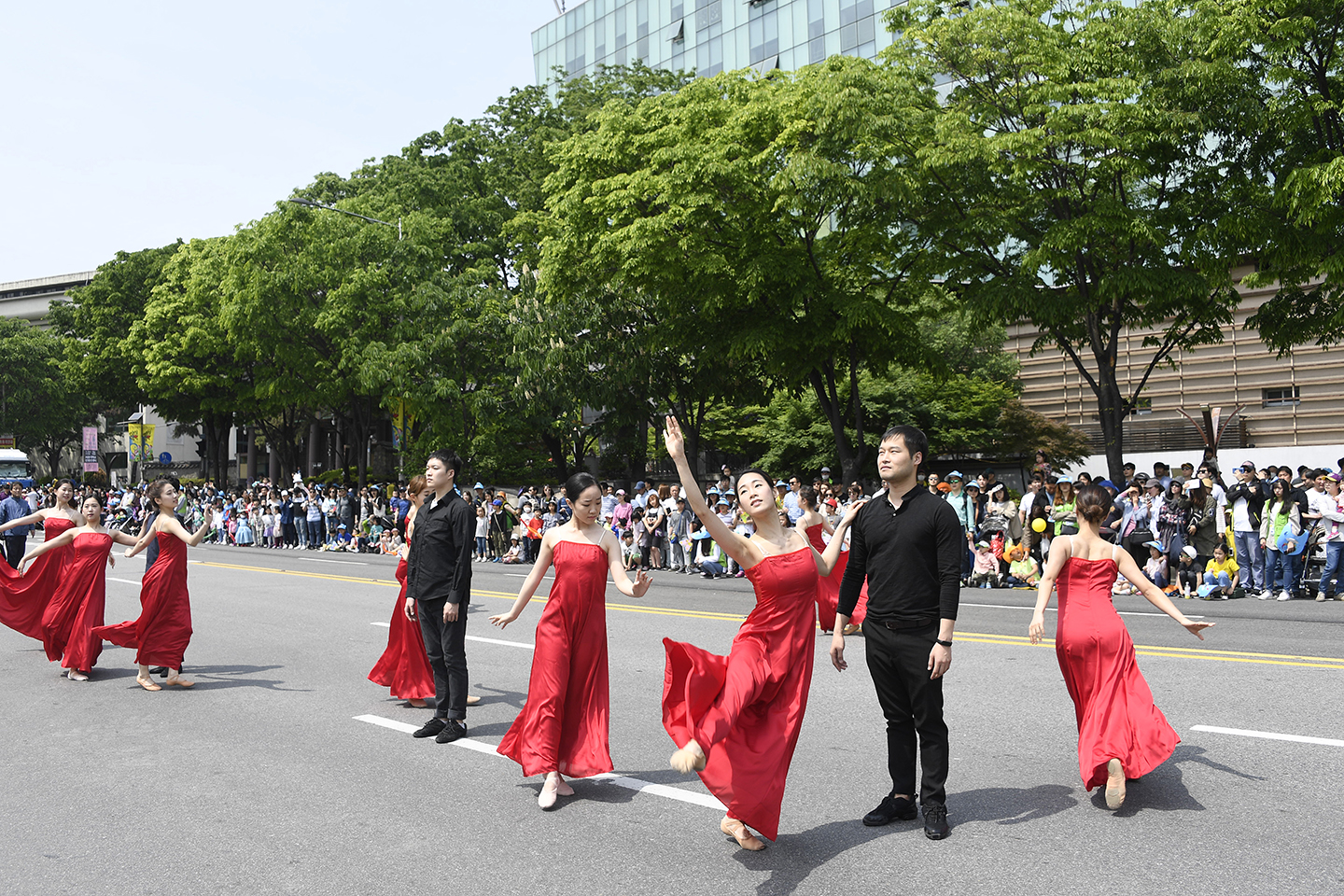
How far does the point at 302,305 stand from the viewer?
3559 cm

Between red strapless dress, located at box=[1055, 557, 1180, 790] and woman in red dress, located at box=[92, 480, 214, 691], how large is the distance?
22.2 feet

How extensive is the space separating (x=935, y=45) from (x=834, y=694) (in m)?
16.0

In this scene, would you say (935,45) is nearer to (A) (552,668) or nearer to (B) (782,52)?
(A) (552,668)

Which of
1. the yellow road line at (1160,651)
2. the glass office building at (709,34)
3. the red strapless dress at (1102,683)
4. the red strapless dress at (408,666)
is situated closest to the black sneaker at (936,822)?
the red strapless dress at (1102,683)

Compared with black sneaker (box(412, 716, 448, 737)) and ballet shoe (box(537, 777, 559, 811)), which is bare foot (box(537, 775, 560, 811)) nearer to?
ballet shoe (box(537, 777, 559, 811))

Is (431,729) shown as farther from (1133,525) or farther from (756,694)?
(1133,525)

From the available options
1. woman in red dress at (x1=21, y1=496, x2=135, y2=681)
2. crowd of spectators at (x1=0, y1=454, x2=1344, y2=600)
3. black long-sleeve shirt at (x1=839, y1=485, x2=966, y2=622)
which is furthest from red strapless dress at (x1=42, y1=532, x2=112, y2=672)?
black long-sleeve shirt at (x1=839, y1=485, x2=966, y2=622)

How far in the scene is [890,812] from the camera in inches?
203

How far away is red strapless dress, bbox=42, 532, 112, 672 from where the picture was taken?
31.0 ft

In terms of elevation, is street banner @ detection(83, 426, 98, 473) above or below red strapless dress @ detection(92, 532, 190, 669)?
above

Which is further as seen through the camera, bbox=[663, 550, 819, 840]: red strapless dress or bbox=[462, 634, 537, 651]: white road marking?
bbox=[462, 634, 537, 651]: white road marking

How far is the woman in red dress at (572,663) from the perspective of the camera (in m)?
5.70

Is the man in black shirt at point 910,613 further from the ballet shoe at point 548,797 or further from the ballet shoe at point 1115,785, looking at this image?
the ballet shoe at point 548,797

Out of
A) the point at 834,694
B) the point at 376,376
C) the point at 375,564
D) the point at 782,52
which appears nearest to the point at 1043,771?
the point at 834,694
